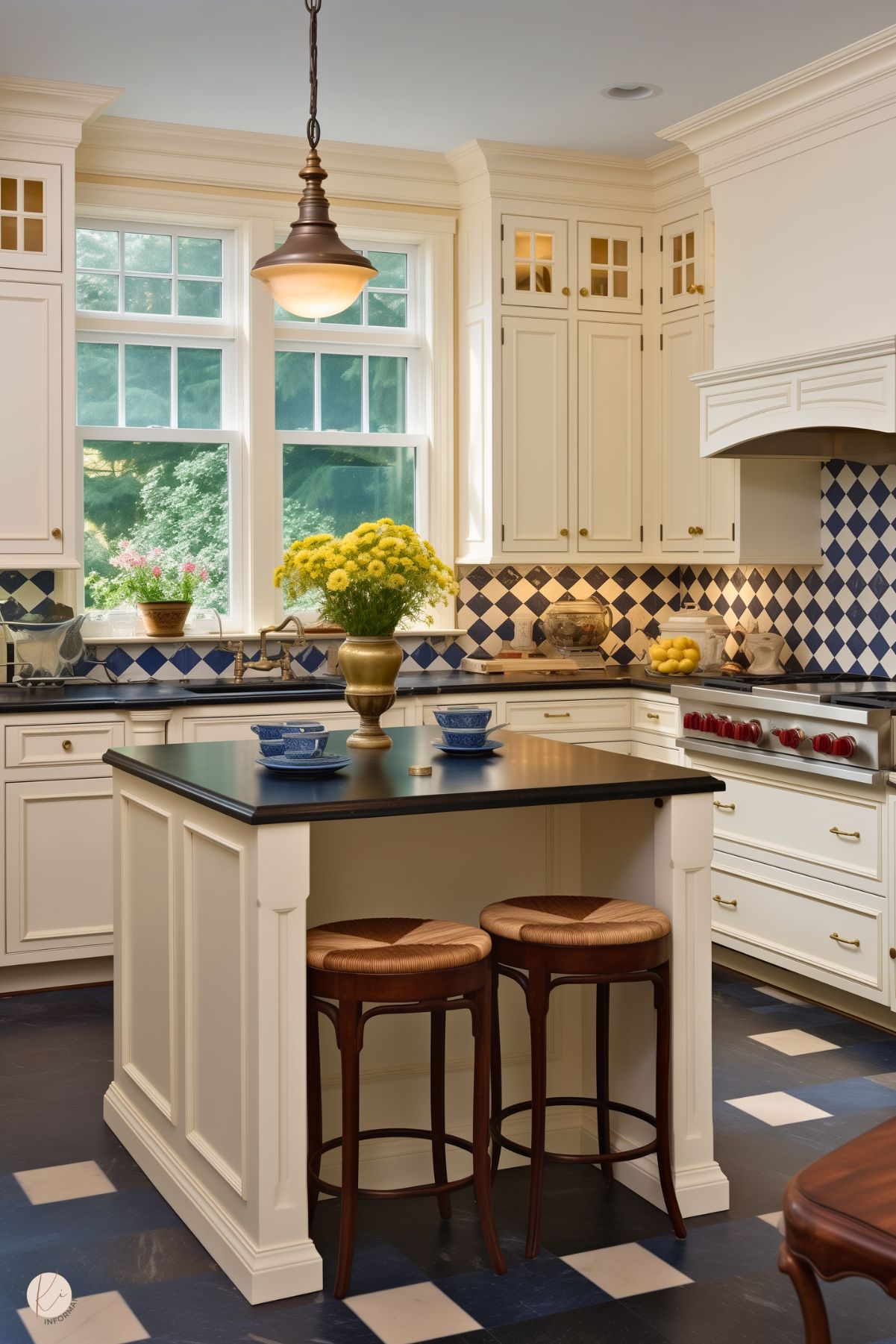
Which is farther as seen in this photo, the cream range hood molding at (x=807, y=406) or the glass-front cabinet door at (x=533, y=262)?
the glass-front cabinet door at (x=533, y=262)

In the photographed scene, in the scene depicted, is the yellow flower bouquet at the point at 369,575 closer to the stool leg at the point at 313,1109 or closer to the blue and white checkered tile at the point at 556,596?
the stool leg at the point at 313,1109

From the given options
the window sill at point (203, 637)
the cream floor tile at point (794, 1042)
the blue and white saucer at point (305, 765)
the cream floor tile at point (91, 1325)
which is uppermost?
the window sill at point (203, 637)

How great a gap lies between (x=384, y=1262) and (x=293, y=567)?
1584 mm

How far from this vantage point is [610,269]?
18.7 feet

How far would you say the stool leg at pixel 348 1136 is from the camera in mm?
2576

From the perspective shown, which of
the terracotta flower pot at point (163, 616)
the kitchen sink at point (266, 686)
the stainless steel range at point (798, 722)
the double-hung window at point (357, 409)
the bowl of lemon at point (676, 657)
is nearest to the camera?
the stainless steel range at point (798, 722)

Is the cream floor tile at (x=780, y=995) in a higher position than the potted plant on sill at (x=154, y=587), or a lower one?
lower

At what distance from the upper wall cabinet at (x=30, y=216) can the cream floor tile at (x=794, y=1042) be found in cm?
342

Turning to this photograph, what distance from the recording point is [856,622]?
5113mm

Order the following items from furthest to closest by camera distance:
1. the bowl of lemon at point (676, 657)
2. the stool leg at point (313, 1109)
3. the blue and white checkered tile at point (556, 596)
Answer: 1. the blue and white checkered tile at point (556, 596)
2. the bowl of lemon at point (676, 657)
3. the stool leg at point (313, 1109)

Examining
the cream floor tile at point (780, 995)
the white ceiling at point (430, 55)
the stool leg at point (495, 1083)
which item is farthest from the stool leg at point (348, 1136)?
the white ceiling at point (430, 55)

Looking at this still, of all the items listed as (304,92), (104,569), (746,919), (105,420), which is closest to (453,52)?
(304,92)

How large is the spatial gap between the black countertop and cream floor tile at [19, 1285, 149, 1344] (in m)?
2.28

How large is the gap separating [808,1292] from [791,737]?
3.01m
